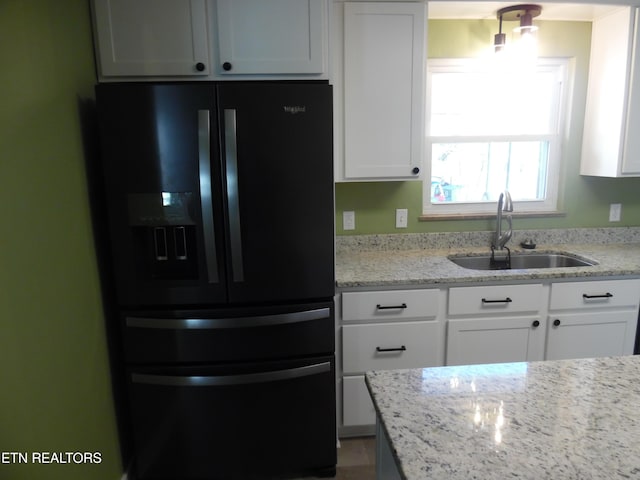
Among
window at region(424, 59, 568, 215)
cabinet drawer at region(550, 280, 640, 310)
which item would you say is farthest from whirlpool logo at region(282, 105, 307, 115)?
cabinet drawer at region(550, 280, 640, 310)

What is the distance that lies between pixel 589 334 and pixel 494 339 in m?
0.52

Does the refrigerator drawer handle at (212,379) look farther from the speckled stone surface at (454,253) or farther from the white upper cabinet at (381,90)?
the white upper cabinet at (381,90)

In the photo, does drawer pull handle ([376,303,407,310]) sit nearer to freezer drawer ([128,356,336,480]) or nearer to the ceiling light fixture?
freezer drawer ([128,356,336,480])

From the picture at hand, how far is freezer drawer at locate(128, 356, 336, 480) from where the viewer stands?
1825mm

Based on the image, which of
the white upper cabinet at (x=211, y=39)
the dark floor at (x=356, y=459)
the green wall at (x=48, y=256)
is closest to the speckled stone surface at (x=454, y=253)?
the dark floor at (x=356, y=459)

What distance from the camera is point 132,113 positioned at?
1.63 metres

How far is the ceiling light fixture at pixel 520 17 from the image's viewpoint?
2275 millimetres

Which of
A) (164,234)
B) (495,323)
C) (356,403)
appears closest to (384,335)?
(356,403)

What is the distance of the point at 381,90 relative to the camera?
2176mm

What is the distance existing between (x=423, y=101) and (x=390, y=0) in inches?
20.1

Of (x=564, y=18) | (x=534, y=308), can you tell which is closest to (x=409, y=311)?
(x=534, y=308)

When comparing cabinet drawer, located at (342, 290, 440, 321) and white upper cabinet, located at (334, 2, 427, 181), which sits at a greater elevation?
→ white upper cabinet, located at (334, 2, 427, 181)

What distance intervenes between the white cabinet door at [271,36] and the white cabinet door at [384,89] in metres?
0.38

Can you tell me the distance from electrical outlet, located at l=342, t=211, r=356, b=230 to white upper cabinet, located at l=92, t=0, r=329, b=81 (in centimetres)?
97
